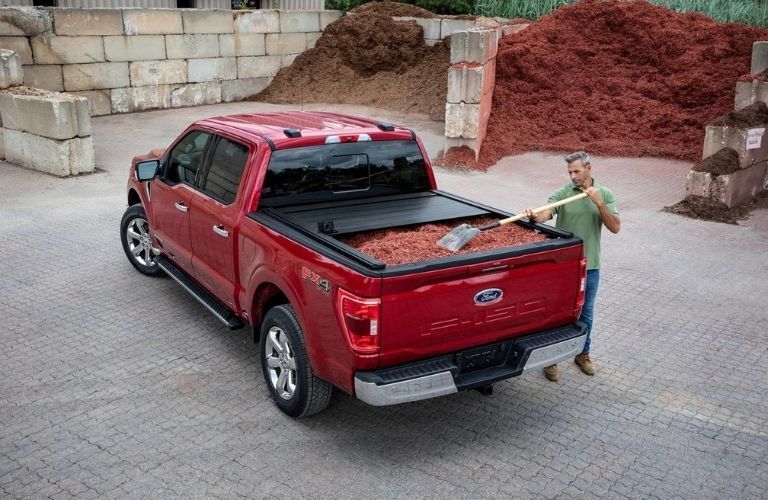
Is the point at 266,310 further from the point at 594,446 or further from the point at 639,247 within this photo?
the point at 639,247

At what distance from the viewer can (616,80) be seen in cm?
1705

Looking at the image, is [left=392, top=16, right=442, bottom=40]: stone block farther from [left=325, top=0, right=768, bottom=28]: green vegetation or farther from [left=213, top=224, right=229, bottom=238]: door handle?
[left=213, top=224, right=229, bottom=238]: door handle

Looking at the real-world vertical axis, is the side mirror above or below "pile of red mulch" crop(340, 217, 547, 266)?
above

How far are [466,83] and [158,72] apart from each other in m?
8.59

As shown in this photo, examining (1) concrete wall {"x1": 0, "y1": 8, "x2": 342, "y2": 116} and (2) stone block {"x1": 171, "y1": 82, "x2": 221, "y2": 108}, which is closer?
(1) concrete wall {"x1": 0, "y1": 8, "x2": 342, "y2": 116}

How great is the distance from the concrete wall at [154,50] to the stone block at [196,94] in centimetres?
3

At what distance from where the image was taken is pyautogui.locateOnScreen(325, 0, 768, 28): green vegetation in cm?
1875

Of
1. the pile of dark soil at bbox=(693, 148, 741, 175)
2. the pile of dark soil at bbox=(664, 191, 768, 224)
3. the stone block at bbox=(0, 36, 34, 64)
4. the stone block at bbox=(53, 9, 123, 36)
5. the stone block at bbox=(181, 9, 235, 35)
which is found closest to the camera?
the pile of dark soil at bbox=(664, 191, 768, 224)

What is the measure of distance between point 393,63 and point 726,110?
30.8ft

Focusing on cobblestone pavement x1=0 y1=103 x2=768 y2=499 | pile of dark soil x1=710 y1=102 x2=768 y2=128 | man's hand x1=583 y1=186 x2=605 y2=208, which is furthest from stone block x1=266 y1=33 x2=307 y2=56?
man's hand x1=583 y1=186 x2=605 y2=208

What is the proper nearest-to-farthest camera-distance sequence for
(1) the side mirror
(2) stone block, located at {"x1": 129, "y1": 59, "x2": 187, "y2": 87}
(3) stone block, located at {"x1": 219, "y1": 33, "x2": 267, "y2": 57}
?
(1) the side mirror, (2) stone block, located at {"x1": 129, "y1": 59, "x2": 187, "y2": 87}, (3) stone block, located at {"x1": 219, "y1": 33, "x2": 267, "y2": 57}

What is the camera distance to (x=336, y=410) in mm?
5676

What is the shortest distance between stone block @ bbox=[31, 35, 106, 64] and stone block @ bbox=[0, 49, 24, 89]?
2910 millimetres

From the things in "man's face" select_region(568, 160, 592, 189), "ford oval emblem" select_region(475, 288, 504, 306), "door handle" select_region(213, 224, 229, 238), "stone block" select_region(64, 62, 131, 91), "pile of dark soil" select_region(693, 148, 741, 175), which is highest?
"stone block" select_region(64, 62, 131, 91)
